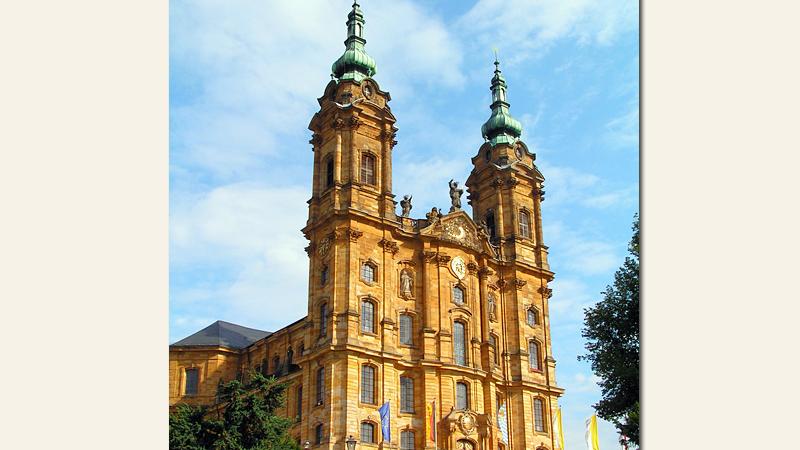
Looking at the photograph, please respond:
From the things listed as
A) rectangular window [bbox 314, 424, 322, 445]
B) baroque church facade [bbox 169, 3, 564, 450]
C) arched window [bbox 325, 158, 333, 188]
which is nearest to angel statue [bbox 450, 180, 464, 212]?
baroque church facade [bbox 169, 3, 564, 450]

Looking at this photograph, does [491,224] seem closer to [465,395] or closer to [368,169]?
[368,169]

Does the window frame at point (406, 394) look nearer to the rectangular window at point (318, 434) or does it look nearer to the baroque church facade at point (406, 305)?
the baroque church facade at point (406, 305)

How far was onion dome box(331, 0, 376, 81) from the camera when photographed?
5325 centimetres

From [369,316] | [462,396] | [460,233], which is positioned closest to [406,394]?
[462,396]

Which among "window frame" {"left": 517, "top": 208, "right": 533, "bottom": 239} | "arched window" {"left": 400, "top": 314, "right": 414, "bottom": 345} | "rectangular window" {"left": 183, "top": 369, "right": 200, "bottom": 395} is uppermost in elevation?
"window frame" {"left": 517, "top": 208, "right": 533, "bottom": 239}

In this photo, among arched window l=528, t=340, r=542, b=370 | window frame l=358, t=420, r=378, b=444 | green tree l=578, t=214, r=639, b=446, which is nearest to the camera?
green tree l=578, t=214, r=639, b=446

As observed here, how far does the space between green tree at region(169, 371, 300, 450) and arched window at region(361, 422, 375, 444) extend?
10.5 metres

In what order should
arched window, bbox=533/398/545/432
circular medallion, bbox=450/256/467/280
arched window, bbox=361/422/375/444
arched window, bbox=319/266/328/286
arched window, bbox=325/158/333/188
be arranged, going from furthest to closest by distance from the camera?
arched window, bbox=533/398/545/432
circular medallion, bbox=450/256/467/280
arched window, bbox=325/158/333/188
arched window, bbox=319/266/328/286
arched window, bbox=361/422/375/444

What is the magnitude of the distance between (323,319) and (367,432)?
6966 millimetres

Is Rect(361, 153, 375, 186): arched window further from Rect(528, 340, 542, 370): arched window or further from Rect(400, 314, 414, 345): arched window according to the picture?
Rect(528, 340, 542, 370): arched window

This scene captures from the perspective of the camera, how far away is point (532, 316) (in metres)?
56.8

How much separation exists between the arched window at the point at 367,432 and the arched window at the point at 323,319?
5640mm
